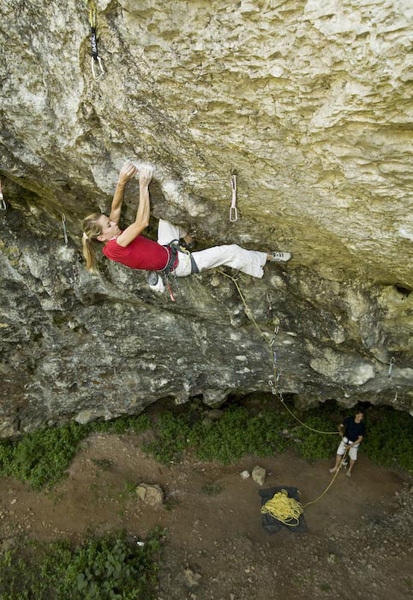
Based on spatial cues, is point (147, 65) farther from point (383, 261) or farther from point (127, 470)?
point (127, 470)

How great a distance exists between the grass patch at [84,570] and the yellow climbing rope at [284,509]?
7.97 feet

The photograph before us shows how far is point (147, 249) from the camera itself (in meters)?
4.83

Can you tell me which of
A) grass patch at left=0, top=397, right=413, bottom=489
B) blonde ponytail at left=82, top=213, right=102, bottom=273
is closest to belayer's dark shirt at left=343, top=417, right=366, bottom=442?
grass patch at left=0, top=397, right=413, bottom=489

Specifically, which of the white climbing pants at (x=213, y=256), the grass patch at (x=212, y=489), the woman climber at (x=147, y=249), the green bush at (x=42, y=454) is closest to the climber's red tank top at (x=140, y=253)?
the woman climber at (x=147, y=249)

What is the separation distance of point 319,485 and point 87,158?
28.5 feet

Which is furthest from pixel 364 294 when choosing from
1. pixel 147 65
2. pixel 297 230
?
pixel 147 65

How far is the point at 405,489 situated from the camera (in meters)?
9.49

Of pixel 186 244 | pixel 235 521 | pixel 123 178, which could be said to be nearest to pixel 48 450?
pixel 235 521

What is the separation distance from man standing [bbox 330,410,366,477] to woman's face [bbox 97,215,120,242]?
22.7ft

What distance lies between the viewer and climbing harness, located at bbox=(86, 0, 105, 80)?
3.34m

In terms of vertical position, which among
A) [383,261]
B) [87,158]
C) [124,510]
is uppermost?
[87,158]

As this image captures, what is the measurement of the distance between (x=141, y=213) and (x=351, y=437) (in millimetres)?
7442

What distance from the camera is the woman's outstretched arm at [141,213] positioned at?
14.8 feet

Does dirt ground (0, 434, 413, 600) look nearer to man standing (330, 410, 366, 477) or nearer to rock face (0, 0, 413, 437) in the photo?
man standing (330, 410, 366, 477)
